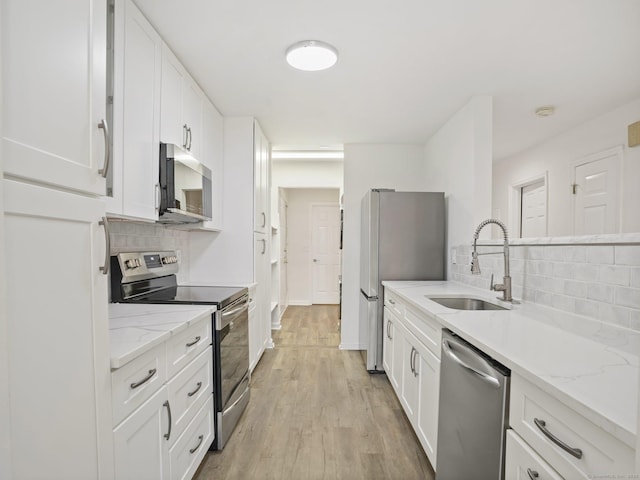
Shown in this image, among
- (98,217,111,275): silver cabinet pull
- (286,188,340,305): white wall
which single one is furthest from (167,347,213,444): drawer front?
(286,188,340,305): white wall

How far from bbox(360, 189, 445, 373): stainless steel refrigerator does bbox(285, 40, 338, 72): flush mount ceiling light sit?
125cm

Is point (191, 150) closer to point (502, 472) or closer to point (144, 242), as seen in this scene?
point (144, 242)

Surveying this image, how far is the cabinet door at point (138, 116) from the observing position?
141cm

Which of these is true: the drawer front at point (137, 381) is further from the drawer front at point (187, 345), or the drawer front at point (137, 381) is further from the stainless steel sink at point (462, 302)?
the stainless steel sink at point (462, 302)

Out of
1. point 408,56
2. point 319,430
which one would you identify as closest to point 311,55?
point 408,56

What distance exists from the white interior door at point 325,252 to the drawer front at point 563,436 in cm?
518

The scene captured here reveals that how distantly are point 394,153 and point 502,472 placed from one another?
3.19 m

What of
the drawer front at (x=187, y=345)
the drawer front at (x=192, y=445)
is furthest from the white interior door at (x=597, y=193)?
the drawer front at (x=192, y=445)

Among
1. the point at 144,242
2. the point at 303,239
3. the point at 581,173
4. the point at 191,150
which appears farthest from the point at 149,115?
the point at 303,239

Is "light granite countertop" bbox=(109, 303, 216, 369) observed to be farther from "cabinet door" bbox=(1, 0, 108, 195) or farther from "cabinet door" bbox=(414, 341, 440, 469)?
"cabinet door" bbox=(414, 341, 440, 469)

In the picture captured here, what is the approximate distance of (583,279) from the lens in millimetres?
1367

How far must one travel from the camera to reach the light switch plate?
2589 millimetres

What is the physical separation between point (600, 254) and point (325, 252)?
4.93 metres

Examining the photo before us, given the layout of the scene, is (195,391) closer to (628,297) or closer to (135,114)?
(135,114)
